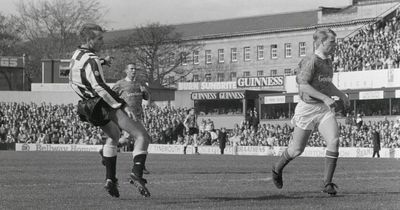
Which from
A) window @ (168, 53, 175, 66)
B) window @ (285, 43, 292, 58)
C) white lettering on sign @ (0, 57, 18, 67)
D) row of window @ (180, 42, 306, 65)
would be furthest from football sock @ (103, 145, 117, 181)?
window @ (285, 43, 292, 58)

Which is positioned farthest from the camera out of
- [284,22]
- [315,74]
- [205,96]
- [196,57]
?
[196,57]

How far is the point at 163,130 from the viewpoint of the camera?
56562 millimetres

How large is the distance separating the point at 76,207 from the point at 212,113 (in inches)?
2464

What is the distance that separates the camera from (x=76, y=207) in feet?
32.9

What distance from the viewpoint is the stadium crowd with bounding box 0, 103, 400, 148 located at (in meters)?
47.5

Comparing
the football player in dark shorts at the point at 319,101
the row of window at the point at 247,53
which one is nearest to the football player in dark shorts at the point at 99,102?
the football player in dark shorts at the point at 319,101

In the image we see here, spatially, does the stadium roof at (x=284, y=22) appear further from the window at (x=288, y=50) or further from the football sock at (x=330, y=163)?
the football sock at (x=330, y=163)

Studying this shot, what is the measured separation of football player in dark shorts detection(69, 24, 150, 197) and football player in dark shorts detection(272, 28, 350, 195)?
7.56ft

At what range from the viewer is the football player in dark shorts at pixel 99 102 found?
1091cm

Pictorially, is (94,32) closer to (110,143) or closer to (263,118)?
(110,143)

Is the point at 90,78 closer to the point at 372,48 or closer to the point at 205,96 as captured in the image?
the point at 372,48

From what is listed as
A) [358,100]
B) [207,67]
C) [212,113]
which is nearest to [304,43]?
[207,67]

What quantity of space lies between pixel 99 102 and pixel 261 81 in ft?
203

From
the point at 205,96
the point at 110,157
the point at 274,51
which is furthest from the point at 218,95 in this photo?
the point at 110,157
